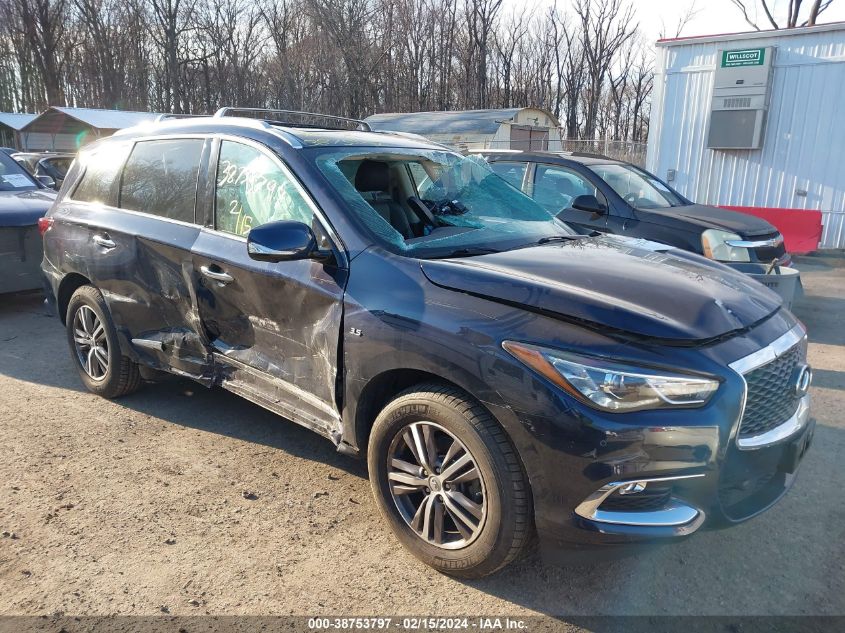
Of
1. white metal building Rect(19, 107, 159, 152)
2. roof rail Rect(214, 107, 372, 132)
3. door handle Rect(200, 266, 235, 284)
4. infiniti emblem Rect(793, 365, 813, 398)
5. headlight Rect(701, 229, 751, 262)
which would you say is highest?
white metal building Rect(19, 107, 159, 152)

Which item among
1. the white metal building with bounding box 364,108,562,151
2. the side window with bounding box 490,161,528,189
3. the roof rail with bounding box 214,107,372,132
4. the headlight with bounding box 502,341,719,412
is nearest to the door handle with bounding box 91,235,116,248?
the roof rail with bounding box 214,107,372,132

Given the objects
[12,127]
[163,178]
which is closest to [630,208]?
[163,178]

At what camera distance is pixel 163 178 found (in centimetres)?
401

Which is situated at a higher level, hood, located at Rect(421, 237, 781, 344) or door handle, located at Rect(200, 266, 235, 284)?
hood, located at Rect(421, 237, 781, 344)

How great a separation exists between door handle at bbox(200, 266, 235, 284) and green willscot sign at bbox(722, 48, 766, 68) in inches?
467

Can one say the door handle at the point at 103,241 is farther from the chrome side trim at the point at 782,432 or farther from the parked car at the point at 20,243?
the chrome side trim at the point at 782,432

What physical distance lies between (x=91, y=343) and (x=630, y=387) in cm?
384

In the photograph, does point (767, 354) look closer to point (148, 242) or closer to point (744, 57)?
point (148, 242)

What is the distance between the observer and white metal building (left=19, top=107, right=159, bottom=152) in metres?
27.9

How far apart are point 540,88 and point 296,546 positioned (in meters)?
46.0

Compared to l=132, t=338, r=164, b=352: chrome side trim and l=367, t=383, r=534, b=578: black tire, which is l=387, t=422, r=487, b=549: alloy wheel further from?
l=132, t=338, r=164, b=352: chrome side trim

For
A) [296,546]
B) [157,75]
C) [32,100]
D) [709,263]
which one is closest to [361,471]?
[296,546]

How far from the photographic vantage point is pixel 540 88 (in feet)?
147

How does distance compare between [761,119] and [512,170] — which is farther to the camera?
[761,119]
